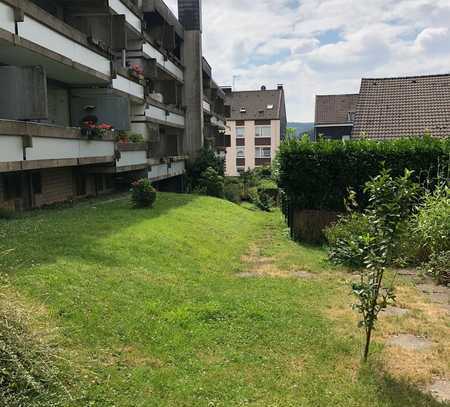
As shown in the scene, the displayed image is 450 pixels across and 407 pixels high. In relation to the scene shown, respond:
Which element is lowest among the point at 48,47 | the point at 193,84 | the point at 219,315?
the point at 219,315

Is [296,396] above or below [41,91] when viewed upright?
below

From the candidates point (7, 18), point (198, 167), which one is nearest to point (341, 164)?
point (7, 18)

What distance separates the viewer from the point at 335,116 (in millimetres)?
52750

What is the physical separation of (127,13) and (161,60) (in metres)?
5.96

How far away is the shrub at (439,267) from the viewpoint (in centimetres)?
1053

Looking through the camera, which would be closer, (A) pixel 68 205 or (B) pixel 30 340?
(B) pixel 30 340

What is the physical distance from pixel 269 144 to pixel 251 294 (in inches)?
2377

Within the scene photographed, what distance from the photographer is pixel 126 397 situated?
4738 mm

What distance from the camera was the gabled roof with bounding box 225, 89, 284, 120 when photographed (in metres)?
68.4

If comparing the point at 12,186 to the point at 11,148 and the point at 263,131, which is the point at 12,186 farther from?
the point at 263,131

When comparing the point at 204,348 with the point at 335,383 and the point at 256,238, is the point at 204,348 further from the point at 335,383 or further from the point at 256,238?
the point at 256,238

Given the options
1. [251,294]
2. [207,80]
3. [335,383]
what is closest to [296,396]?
[335,383]

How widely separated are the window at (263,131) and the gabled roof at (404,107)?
130ft

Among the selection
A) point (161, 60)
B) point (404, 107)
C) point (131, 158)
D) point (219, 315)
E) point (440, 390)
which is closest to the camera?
point (440, 390)
